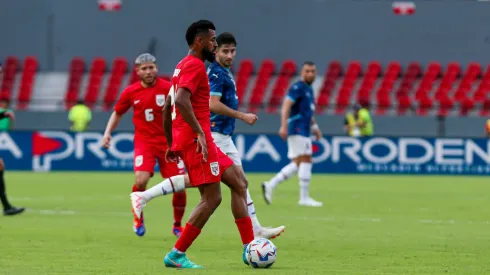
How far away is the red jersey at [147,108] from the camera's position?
504 inches

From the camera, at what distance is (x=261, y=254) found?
29.8ft

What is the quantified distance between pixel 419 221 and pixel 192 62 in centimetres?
629

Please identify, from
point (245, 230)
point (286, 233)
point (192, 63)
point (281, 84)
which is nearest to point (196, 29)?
point (192, 63)

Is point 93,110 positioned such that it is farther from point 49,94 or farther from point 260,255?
point 260,255

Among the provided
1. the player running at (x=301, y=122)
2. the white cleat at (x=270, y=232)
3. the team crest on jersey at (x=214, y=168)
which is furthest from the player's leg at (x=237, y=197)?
the player running at (x=301, y=122)

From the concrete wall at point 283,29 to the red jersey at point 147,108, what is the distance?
83.9 ft

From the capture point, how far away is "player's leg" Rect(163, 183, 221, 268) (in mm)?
9031

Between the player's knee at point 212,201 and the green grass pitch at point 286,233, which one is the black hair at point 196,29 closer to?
the player's knee at point 212,201

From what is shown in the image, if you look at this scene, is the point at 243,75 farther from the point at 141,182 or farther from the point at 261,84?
the point at 141,182

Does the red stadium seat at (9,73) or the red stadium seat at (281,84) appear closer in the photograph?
the red stadium seat at (281,84)

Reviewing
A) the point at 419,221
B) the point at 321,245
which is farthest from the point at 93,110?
the point at 321,245

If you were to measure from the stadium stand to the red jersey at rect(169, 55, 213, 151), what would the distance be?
27.3 m

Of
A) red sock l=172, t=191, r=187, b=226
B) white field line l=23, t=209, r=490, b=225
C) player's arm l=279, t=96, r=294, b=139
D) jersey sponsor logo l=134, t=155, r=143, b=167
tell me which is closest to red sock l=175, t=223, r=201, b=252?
red sock l=172, t=191, r=187, b=226

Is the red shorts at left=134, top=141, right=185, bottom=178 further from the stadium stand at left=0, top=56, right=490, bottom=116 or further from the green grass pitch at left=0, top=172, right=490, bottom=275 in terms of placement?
the stadium stand at left=0, top=56, right=490, bottom=116
